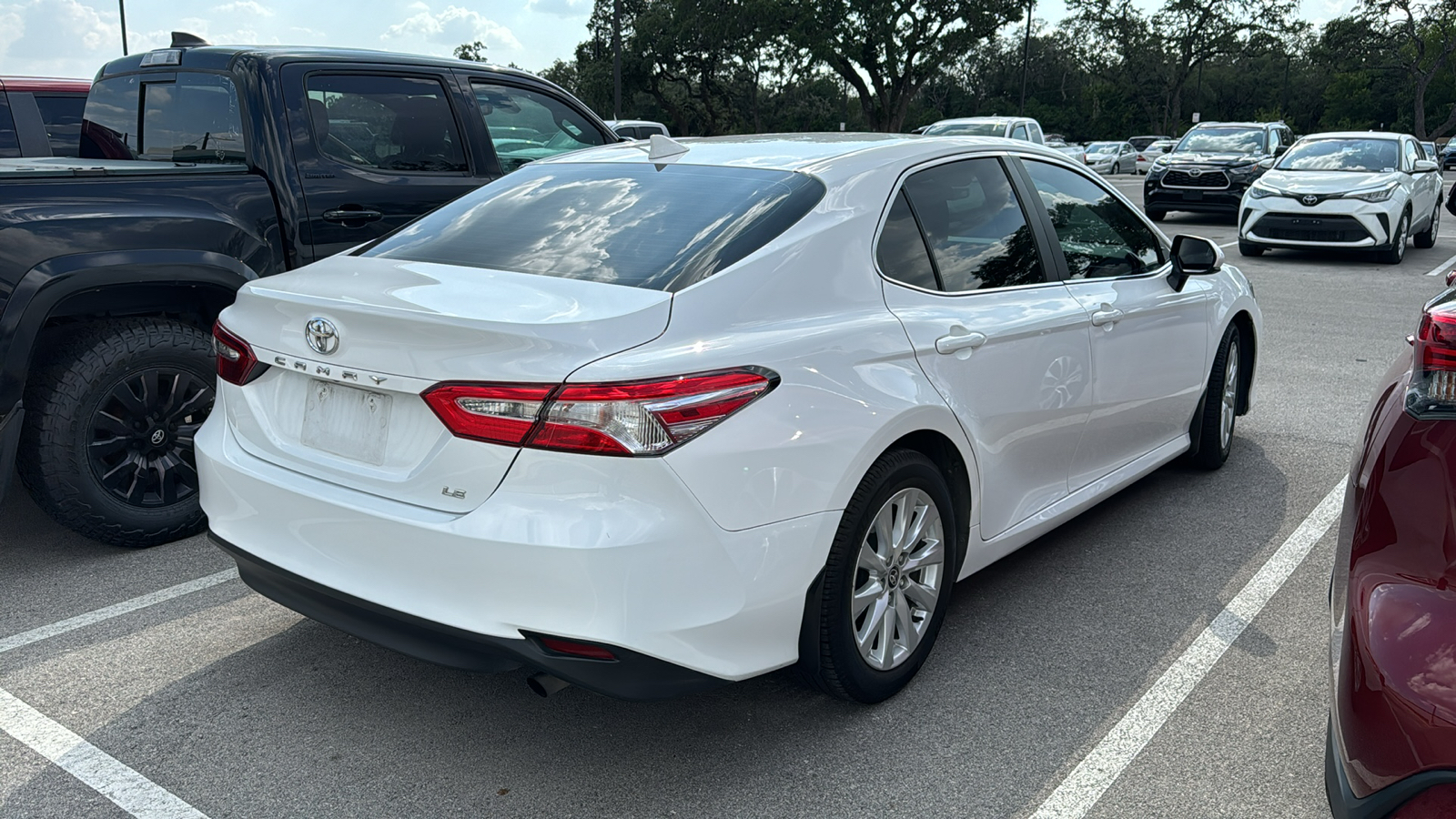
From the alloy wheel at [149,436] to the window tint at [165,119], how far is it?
114 cm

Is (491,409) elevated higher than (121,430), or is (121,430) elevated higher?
(491,409)

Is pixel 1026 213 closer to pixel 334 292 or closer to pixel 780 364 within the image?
pixel 780 364

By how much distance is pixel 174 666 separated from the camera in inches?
140

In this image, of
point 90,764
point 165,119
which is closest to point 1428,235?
point 165,119

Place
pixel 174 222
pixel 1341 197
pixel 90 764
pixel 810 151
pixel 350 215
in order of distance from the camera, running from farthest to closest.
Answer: pixel 1341 197 < pixel 350 215 < pixel 174 222 < pixel 810 151 < pixel 90 764

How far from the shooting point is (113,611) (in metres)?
3.98

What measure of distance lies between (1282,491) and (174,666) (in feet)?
14.8

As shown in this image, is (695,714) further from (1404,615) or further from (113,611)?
(113,611)

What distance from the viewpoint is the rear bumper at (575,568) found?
252 cm

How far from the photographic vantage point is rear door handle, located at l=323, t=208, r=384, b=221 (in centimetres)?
507

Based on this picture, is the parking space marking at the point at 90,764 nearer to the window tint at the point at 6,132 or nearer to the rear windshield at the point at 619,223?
the rear windshield at the point at 619,223

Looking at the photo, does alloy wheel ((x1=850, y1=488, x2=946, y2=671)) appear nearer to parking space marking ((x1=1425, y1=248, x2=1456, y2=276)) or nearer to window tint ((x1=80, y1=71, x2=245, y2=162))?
window tint ((x1=80, y1=71, x2=245, y2=162))

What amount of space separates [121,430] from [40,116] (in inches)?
180

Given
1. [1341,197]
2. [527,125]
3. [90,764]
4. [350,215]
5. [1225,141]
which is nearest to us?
[90,764]
